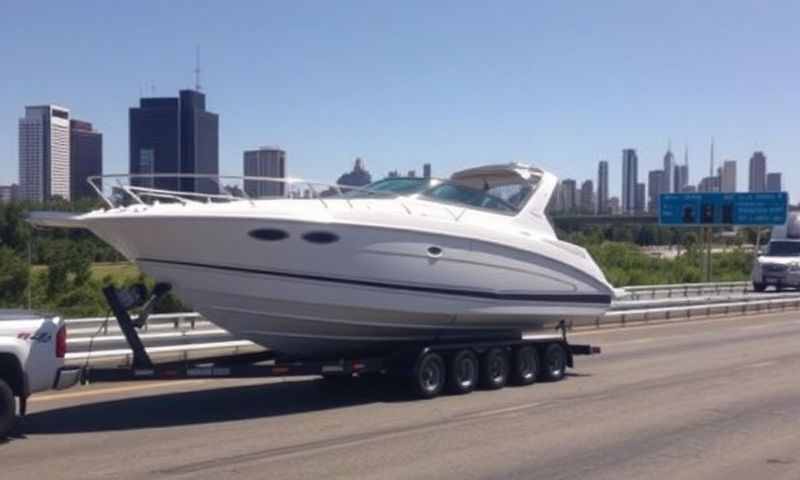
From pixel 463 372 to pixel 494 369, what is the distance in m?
0.69

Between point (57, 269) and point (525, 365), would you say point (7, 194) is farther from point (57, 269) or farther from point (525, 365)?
point (525, 365)

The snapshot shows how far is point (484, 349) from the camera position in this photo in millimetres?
15148

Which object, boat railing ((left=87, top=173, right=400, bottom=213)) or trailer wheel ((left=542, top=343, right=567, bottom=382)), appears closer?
boat railing ((left=87, top=173, right=400, bottom=213))

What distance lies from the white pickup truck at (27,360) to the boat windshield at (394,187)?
4.63 m

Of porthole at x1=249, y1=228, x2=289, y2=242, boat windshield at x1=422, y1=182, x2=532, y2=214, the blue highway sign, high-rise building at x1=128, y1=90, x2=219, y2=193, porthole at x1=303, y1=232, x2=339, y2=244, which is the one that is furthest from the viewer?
the blue highway sign

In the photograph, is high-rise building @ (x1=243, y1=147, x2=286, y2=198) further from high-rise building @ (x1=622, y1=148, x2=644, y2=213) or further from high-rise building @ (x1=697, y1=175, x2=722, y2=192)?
high-rise building @ (x1=622, y1=148, x2=644, y2=213)

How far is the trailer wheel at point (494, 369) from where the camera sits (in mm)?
15203

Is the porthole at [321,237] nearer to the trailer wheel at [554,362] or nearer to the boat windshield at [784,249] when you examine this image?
the trailer wheel at [554,362]

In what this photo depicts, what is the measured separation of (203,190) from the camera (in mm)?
13828

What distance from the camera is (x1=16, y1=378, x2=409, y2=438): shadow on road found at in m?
12.1

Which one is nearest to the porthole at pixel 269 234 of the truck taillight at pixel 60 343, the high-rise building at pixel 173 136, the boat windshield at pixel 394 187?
the boat windshield at pixel 394 187

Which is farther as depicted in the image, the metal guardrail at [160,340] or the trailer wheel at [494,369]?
the metal guardrail at [160,340]

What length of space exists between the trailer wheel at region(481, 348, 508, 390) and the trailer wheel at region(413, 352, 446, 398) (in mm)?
829

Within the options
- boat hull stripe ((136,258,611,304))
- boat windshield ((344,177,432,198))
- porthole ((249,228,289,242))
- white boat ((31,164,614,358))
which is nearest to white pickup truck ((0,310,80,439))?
white boat ((31,164,614,358))
